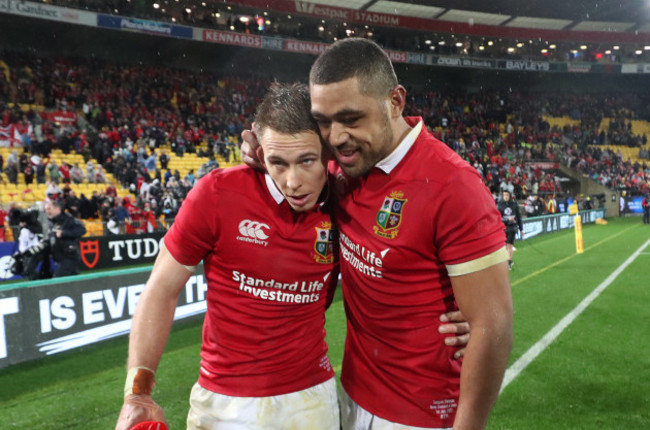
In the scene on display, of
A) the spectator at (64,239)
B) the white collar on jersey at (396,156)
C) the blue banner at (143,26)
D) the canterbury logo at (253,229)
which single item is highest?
the blue banner at (143,26)

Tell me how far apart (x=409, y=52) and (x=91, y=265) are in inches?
1173

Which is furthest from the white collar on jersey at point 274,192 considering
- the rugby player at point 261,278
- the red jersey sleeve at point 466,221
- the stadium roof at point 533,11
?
the stadium roof at point 533,11

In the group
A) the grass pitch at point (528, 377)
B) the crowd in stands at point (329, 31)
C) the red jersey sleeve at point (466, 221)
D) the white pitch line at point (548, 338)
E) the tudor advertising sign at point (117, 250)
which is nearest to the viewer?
the red jersey sleeve at point (466, 221)

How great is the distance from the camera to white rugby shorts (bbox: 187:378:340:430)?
7.50ft

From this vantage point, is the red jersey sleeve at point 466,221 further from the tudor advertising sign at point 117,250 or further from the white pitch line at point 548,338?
the tudor advertising sign at point 117,250

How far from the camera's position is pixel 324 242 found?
2.38 meters

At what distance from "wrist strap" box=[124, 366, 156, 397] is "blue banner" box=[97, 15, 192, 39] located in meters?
27.4

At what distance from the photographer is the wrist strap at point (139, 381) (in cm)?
202

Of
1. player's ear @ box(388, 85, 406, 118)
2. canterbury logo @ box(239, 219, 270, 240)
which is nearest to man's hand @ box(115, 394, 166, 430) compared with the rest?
canterbury logo @ box(239, 219, 270, 240)

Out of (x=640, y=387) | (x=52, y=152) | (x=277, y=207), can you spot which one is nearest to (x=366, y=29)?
(x=52, y=152)

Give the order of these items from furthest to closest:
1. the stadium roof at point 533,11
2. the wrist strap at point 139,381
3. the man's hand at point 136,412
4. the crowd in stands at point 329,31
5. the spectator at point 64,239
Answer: the stadium roof at point 533,11, the crowd in stands at point 329,31, the spectator at point 64,239, the wrist strap at point 139,381, the man's hand at point 136,412

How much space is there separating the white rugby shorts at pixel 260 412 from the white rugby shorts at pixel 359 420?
0.08 meters

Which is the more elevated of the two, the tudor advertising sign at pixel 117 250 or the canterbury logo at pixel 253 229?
the canterbury logo at pixel 253 229

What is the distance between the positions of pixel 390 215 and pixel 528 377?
454 cm
